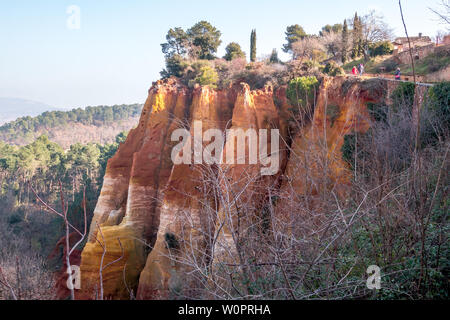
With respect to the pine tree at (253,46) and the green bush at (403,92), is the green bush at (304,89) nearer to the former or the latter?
the green bush at (403,92)

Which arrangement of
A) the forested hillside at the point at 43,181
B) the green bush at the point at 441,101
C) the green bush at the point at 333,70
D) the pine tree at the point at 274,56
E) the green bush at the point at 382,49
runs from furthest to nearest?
the pine tree at the point at 274,56, the forested hillside at the point at 43,181, the green bush at the point at 382,49, the green bush at the point at 333,70, the green bush at the point at 441,101

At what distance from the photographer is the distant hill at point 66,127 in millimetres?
60438

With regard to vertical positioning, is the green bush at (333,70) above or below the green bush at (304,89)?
above

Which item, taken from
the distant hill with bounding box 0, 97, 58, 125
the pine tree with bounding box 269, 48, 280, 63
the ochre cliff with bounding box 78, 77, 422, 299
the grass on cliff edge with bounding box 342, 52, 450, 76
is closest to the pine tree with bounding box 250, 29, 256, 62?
the pine tree with bounding box 269, 48, 280, 63

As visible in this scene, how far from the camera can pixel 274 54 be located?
27.3m

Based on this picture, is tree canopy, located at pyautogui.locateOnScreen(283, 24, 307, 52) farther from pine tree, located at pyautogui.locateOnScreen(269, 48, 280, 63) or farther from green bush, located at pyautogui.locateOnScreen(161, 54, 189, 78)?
green bush, located at pyautogui.locateOnScreen(161, 54, 189, 78)

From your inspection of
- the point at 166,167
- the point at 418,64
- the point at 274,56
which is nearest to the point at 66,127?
the point at 274,56

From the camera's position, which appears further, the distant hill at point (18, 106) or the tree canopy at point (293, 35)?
the distant hill at point (18, 106)

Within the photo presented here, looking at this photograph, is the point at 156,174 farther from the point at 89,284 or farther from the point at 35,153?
the point at 35,153

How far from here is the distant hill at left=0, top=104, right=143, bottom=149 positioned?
60.4m

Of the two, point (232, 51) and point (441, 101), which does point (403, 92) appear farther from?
point (232, 51)

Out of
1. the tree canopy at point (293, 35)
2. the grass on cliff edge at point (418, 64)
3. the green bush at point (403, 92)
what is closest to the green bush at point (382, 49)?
the grass on cliff edge at point (418, 64)
